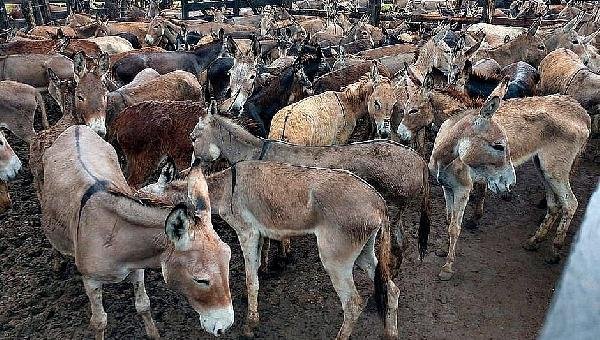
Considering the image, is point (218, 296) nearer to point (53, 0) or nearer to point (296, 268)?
point (296, 268)

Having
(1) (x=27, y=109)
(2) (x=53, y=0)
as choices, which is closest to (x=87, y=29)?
(1) (x=27, y=109)

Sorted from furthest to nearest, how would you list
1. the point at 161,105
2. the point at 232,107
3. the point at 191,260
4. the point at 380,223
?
the point at 232,107 → the point at 161,105 → the point at 380,223 → the point at 191,260

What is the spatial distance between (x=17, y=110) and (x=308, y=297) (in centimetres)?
536

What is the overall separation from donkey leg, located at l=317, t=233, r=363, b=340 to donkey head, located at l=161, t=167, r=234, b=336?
110 cm

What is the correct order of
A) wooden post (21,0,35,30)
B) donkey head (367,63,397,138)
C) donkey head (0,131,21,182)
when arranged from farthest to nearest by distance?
wooden post (21,0,35,30), donkey head (367,63,397,138), donkey head (0,131,21,182)

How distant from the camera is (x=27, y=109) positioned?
24.7 feet

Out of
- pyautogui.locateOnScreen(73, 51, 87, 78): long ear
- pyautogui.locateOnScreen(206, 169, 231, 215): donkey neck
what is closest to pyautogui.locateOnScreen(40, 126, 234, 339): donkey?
pyautogui.locateOnScreen(206, 169, 231, 215): donkey neck

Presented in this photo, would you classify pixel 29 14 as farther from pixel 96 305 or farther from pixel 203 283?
pixel 203 283

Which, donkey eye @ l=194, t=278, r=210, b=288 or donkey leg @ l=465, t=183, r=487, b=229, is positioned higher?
donkey eye @ l=194, t=278, r=210, b=288

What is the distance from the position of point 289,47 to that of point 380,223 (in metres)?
10.3

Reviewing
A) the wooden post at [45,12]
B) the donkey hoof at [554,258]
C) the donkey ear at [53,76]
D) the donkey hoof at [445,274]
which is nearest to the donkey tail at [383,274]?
the donkey hoof at [445,274]

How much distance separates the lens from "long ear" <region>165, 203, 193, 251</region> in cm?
277

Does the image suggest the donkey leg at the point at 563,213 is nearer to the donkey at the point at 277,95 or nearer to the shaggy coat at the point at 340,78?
the donkey at the point at 277,95

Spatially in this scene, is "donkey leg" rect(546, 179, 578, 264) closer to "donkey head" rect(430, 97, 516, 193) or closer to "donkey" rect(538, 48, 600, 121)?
"donkey head" rect(430, 97, 516, 193)
